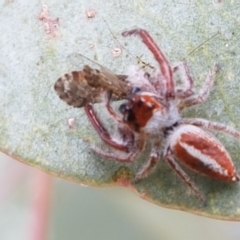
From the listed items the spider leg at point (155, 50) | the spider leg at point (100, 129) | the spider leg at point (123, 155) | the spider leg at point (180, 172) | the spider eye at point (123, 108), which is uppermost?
the spider leg at point (155, 50)

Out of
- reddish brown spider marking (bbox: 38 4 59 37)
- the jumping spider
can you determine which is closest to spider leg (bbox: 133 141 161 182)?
the jumping spider

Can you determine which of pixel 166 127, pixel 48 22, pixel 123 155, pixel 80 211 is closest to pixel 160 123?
pixel 166 127

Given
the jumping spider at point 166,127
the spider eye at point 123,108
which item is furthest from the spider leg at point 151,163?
the spider eye at point 123,108

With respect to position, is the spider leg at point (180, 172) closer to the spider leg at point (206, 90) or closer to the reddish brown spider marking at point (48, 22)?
the spider leg at point (206, 90)

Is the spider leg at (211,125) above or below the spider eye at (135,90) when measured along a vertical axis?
below

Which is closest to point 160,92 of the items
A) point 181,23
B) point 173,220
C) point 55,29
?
point 181,23

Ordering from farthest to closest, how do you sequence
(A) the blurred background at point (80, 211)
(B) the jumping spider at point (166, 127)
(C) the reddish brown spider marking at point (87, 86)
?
(A) the blurred background at point (80, 211) < (B) the jumping spider at point (166, 127) < (C) the reddish brown spider marking at point (87, 86)

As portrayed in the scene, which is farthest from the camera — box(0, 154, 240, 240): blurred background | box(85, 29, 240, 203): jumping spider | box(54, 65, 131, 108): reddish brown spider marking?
box(0, 154, 240, 240): blurred background

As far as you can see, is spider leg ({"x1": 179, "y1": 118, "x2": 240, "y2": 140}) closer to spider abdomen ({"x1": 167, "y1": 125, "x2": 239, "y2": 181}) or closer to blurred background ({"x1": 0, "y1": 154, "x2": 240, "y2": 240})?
spider abdomen ({"x1": 167, "y1": 125, "x2": 239, "y2": 181})
